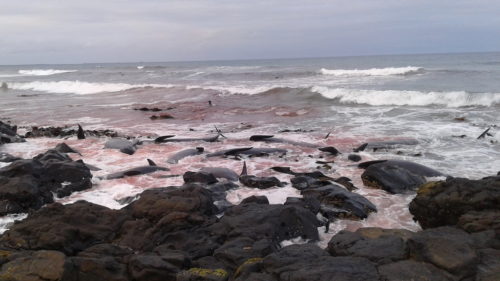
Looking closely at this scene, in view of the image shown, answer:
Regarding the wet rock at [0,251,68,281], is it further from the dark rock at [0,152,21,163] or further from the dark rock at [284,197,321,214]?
the dark rock at [0,152,21,163]

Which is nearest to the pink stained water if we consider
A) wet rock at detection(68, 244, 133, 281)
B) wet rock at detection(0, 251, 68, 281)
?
wet rock at detection(68, 244, 133, 281)

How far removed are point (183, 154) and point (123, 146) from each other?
215 centimetres

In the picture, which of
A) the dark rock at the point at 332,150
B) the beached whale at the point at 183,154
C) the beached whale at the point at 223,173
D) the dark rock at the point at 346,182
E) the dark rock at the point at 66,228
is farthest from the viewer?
the dark rock at the point at 332,150

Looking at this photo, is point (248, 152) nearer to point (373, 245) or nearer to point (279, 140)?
point (279, 140)

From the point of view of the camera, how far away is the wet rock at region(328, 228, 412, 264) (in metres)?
4.86

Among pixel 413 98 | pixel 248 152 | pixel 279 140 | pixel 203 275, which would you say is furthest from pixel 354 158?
pixel 413 98

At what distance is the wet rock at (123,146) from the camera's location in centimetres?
1246

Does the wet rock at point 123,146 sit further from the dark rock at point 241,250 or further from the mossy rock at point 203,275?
the mossy rock at point 203,275

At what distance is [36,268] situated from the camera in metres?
4.77

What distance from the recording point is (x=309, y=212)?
665cm

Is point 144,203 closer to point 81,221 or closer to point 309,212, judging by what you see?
point 81,221

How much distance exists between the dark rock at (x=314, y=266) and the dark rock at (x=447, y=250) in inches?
24.3

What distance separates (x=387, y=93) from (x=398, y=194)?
17719mm

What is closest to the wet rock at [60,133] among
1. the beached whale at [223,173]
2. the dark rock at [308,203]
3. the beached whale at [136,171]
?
the beached whale at [136,171]
